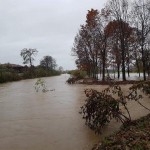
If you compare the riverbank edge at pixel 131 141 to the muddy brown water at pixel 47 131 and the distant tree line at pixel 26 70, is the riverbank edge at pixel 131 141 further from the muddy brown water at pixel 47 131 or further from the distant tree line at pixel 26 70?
the distant tree line at pixel 26 70

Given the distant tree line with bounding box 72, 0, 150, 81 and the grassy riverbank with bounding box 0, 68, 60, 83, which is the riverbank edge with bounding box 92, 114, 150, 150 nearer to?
the distant tree line with bounding box 72, 0, 150, 81

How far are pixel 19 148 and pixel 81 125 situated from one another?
2.72 m

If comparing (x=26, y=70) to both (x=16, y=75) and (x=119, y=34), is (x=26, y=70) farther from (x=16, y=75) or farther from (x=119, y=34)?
(x=119, y=34)

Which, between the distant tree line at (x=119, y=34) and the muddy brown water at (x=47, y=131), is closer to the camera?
the muddy brown water at (x=47, y=131)

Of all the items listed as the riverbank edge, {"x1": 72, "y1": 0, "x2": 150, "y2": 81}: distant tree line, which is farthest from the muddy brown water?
{"x1": 72, "y1": 0, "x2": 150, "y2": 81}: distant tree line

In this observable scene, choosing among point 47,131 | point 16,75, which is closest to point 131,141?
point 47,131

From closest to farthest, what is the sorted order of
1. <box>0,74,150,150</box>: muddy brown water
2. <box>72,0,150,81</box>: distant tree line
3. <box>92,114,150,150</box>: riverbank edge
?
<box>92,114,150,150</box>: riverbank edge < <box>0,74,150,150</box>: muddy brown water < <box>72,0,150,81</box>: distant tree line

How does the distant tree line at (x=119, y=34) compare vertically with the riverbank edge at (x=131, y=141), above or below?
above

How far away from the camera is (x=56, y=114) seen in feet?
37.6

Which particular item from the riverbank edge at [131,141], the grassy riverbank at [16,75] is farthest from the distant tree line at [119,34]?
the riverbank edge at [131,141]

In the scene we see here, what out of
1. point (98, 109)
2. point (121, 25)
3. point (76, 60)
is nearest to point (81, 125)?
point (98, 109)

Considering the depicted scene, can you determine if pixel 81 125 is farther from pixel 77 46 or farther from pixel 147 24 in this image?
pixel 77 46

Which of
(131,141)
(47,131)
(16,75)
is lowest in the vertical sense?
(47,131)

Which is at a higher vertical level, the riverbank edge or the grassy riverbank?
the grassy riverbank
